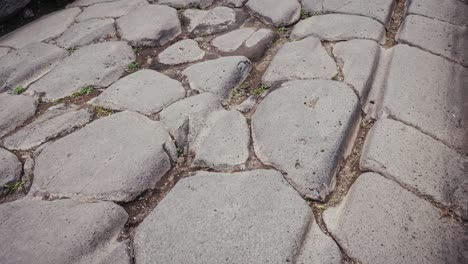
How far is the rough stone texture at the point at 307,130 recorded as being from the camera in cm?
120

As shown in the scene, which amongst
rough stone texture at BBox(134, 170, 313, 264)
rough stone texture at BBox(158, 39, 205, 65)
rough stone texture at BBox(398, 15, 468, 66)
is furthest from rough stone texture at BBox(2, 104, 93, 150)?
rough stone texture at BBox(398, 15, 468, 66)

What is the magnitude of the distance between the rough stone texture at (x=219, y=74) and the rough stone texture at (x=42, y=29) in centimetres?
109

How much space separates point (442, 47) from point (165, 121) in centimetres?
159

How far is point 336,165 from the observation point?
48.9 inches

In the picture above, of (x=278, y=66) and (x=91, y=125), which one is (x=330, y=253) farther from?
(x=91, y=125)

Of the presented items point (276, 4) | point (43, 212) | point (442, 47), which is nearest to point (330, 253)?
point (43, 212)

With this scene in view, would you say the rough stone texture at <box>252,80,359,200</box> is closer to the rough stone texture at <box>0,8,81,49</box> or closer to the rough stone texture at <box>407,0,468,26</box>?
the rough stone texture at <box>407,0,468,26</box>

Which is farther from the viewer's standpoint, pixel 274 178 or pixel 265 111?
pixel 265 111

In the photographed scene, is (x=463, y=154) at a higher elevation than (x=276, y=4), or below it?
below

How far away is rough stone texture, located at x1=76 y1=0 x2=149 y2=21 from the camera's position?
2.26 meters

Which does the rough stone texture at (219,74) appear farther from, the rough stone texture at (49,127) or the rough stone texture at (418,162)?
the rough stone texture at (418,162)

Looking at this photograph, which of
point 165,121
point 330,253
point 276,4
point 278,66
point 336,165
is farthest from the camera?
point 276,4

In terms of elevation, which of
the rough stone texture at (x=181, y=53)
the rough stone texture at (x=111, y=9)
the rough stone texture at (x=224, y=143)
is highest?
the rough stone texture at (x=111, y=9)

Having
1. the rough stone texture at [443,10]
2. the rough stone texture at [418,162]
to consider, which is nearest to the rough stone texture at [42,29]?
the rough stone texture at [418,162]
